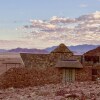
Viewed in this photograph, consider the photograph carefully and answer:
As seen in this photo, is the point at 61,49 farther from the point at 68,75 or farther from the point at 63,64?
the point at 68,75

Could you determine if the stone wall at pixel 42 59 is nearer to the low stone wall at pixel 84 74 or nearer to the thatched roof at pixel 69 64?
the thatched roof at pixel 69 64

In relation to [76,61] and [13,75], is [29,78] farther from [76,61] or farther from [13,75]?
[76,61]

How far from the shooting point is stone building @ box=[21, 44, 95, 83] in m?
33.8

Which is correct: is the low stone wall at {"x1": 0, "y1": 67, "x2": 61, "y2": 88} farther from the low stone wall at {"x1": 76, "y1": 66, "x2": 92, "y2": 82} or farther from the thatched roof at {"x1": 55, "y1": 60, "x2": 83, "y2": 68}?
the low stone wall at {"x1": 76, "y1": 66, "x2": 92, "y2": 82}

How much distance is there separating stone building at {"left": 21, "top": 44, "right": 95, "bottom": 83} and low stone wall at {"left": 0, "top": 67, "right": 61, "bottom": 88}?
0.95 m

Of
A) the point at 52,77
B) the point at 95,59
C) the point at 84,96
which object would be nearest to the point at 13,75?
the point at 52,77

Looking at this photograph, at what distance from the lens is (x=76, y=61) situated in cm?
3466

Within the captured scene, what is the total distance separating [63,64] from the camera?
34.4m

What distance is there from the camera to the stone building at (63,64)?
33812 millimetres

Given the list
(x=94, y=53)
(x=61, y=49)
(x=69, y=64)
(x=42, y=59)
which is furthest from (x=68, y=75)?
(x=94, y=53)

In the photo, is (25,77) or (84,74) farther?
(84,74)

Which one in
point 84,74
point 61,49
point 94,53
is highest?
point 61,49

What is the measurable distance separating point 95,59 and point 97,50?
1.30 m

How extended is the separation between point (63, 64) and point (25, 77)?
4.21 meters
